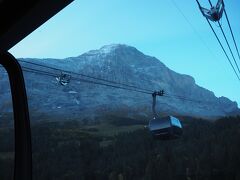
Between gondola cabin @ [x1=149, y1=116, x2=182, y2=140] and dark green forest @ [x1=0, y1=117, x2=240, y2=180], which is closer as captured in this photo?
gondola cabin @ [x1=149, y1=116, x2=182, y2=140]

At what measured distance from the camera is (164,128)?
112 ft

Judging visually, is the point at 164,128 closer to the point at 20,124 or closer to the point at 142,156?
the point at 20,124

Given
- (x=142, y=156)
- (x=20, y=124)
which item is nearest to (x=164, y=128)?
(x=20, y=124)

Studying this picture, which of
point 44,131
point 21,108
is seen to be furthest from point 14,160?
point 44,131

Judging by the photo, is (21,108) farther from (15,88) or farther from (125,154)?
Result: (125,154)

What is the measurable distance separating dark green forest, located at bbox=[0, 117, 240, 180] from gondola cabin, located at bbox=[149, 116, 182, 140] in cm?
7955

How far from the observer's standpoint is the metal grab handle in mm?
2396

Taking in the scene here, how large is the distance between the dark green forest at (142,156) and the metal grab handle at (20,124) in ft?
366

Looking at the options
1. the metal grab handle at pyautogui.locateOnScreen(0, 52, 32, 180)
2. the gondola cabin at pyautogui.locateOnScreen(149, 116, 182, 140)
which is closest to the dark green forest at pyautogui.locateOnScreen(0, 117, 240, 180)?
the gondola cabin at pyautogui.locateOnScreen(149, 116, 182, 140)

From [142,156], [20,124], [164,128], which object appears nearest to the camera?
[20,124]

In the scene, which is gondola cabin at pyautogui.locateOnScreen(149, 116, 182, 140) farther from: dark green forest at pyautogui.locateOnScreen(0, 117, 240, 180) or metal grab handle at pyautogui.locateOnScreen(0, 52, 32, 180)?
dark green forest at pyautogui.locateOnScreen(0, 117, 240, 180)

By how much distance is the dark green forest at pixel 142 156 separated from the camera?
124688 mm

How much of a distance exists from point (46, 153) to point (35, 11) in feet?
492

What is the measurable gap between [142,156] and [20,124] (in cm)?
14282
